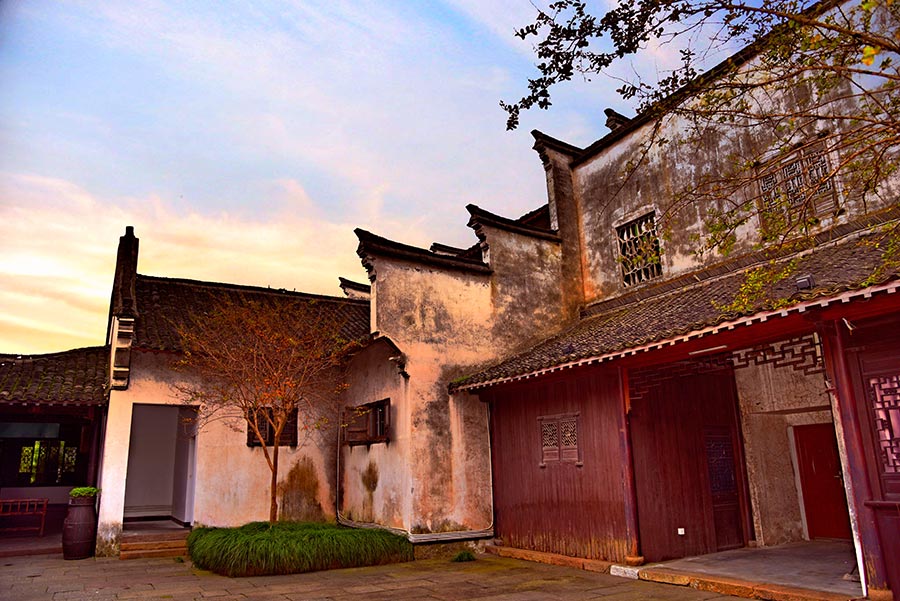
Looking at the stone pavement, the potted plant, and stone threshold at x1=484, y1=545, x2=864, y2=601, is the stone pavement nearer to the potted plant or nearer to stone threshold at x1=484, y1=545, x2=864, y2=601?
stone threshold at x1=484, y1=545, x2=864, y2=601

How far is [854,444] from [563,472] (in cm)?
420

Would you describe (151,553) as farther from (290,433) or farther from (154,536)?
(290,433)

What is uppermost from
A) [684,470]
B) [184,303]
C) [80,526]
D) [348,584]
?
[184,303]

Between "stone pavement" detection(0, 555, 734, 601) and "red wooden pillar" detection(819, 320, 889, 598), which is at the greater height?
"red wooden pillar" detection(819, 320, 889, 598)

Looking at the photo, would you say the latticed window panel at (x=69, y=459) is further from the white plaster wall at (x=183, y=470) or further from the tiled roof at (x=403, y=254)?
the tiled roof at (x=403, y=254)

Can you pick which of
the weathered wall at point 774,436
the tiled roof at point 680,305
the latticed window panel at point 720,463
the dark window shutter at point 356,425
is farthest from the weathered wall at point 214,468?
the weathered wall at point 774,436

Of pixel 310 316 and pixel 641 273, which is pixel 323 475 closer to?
pixel 310 316

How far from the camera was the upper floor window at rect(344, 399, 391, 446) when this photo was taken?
11326 millimetres

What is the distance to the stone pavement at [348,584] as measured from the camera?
735 cm

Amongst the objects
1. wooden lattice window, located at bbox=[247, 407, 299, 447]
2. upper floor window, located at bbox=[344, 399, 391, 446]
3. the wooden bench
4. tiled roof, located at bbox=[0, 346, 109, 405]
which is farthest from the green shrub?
the wooden bench

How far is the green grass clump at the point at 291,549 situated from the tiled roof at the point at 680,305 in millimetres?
2862

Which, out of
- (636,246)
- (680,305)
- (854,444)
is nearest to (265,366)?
(680,305)

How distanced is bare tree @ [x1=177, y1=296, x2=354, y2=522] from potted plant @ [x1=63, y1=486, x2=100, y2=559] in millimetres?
2279

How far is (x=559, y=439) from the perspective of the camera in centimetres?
973
